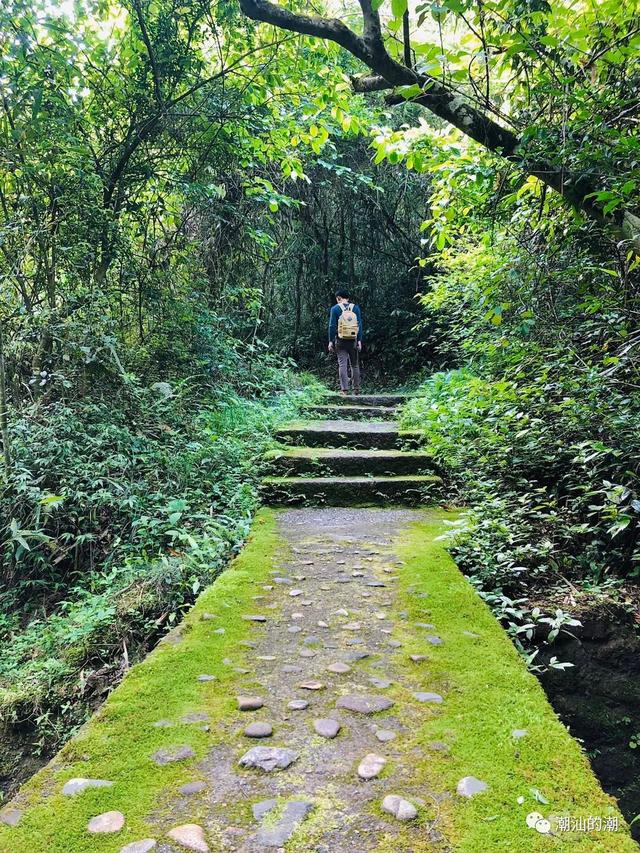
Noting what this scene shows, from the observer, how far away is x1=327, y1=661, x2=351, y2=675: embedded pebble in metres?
2.06

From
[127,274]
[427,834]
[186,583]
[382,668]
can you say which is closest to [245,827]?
[427,834]

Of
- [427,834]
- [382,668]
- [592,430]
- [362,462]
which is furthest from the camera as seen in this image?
[362,462]

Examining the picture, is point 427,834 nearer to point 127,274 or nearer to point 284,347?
point 127,274

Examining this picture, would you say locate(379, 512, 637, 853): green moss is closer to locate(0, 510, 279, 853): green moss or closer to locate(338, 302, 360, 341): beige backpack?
locate(0, 510, 279, 853): green moss

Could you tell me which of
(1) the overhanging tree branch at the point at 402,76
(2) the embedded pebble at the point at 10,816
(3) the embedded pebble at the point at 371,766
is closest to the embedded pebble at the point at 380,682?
(3) the embedded pebble at the point at 371,766

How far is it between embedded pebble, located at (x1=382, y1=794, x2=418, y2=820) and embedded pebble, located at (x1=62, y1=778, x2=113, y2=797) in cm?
76

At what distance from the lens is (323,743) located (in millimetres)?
1623

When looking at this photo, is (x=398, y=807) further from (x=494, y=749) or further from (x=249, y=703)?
(x=249, y=703)

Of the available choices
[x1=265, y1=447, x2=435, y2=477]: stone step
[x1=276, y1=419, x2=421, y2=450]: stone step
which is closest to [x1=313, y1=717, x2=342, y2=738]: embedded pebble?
[x1=265, y1=447, x2=435, y2=477]: stone step

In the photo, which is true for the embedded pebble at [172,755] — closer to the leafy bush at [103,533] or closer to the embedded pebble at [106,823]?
the embedded pebble at [106,823]

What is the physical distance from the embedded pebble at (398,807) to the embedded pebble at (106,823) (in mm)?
667

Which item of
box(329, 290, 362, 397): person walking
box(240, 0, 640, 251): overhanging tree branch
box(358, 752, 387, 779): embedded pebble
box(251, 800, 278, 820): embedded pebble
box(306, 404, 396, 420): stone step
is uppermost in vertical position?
box(240, 0, 640, 251): overhanging tree branch

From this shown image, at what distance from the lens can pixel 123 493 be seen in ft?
13.1

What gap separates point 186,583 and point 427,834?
2.10 metres
